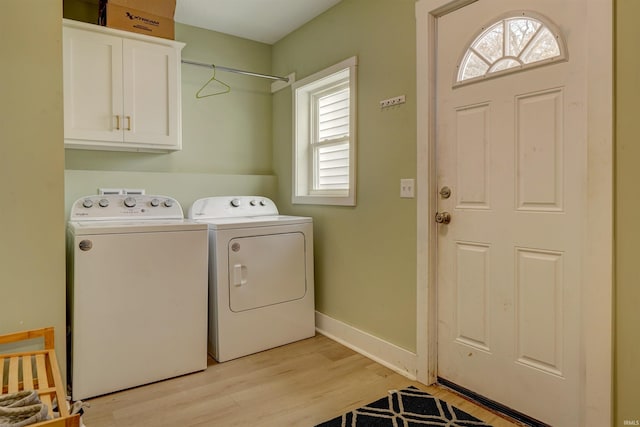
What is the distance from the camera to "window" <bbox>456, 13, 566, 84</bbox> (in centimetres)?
167

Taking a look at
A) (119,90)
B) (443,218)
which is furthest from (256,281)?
(119,90)

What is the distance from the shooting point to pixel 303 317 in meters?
2.86

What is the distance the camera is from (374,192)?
8.21 ft

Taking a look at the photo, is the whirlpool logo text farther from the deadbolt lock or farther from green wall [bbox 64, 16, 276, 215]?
the deadbolt lock

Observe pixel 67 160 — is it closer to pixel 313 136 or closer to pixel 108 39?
pixel 108 39

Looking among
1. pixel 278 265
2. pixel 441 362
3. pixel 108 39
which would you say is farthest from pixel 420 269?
pixel 108 39

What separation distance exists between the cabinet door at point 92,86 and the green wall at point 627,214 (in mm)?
2635

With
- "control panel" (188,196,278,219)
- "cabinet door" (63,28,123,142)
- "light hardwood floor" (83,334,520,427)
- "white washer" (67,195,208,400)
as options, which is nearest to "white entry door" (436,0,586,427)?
"light hardwood floor" (83,334,520,427)

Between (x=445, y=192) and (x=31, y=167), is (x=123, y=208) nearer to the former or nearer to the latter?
(x=31, y=167)

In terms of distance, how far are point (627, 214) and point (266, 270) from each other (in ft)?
6.49

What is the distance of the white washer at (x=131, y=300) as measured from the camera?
6.59ft

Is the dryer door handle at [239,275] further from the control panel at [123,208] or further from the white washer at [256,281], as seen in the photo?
the control panel at [123,208]

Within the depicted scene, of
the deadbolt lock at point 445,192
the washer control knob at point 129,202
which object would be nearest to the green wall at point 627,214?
the deadbolt lock at point 445,192

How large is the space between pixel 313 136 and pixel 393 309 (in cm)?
160
